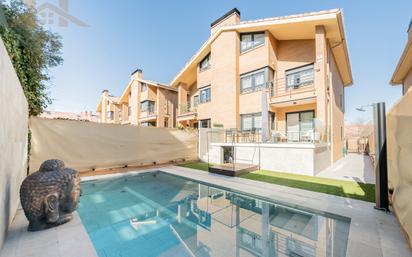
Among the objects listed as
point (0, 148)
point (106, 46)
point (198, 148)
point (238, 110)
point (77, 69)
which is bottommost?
point (198, 148)

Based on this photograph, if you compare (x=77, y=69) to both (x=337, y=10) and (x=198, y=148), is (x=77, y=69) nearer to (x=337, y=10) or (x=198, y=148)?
(x=198, y=148)

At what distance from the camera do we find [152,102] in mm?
22453

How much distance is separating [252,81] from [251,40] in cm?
301

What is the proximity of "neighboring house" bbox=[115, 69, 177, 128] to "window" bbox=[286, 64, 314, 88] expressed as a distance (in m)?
14.5

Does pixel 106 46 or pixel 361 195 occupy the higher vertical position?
pixel 106 46

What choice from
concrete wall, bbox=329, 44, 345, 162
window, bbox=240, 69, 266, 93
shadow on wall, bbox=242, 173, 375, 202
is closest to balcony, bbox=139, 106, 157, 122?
window, bbox=240, 69, 266, 93

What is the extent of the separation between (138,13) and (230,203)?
1200 cm

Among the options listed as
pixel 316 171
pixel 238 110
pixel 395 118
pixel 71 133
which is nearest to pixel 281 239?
pixel 395 118

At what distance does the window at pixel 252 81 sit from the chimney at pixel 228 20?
14.1 feet

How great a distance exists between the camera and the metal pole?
13.2 ft

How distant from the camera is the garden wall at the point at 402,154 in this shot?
274cm

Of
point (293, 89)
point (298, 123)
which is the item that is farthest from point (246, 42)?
point (298, 123)

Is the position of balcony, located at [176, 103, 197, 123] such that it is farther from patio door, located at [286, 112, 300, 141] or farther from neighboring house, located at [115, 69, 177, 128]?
patio door, located at [286, 112, 300, 141]

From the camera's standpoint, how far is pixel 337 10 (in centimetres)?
945
